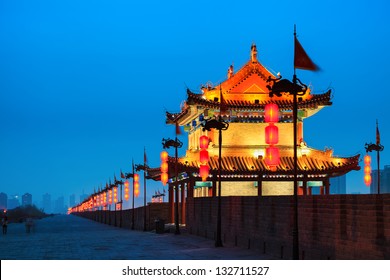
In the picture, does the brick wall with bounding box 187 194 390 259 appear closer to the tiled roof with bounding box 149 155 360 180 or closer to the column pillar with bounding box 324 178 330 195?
the tiled roof with bounding box 149 155 360 180

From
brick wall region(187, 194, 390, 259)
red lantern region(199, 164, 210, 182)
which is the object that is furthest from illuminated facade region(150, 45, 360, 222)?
brick wall region(187, 194, 390, 259)

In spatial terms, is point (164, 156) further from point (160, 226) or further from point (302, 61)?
point (302, 61)

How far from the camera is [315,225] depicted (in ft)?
64.3

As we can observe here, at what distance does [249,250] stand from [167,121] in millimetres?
34088

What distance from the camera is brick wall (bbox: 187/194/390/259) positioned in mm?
15609

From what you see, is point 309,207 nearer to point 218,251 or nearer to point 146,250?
point 218,251

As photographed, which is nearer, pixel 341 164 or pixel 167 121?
pixel 341 164

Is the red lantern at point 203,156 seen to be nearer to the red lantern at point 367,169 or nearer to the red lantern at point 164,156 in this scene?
the red lantern at point 164,156

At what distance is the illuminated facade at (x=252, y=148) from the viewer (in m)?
49.4

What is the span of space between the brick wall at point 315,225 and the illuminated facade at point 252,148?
18749mm

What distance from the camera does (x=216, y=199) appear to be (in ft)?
105

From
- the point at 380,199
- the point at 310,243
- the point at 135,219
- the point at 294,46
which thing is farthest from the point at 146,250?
the point at 135,219

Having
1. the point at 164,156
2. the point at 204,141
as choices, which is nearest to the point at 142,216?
the point at 164,156

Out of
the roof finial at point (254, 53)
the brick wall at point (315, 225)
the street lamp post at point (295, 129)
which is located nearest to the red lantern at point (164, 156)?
the roof finial at point (254, 53)
